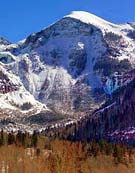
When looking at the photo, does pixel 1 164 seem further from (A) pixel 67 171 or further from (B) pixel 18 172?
(A) pixel 67 171

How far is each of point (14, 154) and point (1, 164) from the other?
12.1m

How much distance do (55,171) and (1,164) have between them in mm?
19592

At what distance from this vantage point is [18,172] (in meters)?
184

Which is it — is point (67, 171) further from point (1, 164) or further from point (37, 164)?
point (1, 164)

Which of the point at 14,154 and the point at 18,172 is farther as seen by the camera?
the point at 14,154

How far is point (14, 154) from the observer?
19988 cm

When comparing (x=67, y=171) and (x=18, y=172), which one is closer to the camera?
(x=18, y=172)

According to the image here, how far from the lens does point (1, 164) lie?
18838cm

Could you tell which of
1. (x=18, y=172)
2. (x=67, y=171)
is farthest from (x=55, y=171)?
(x=18, y=172)

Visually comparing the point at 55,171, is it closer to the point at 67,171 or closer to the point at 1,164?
the point at 67,171

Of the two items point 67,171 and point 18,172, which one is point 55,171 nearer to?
point 67,171

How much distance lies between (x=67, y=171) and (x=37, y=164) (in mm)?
11816

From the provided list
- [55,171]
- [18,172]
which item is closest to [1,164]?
[18,172]

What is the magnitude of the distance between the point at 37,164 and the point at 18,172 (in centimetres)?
1130
